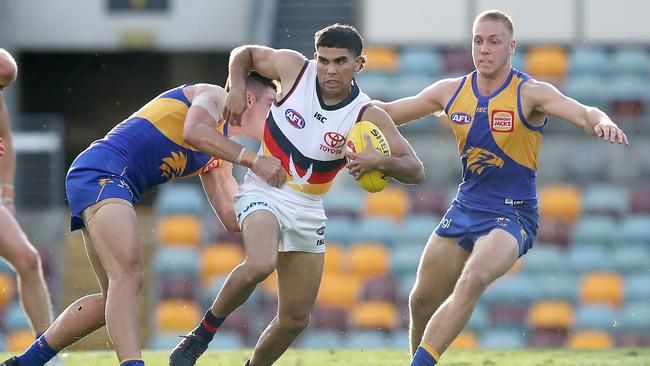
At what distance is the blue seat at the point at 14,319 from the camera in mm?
15578

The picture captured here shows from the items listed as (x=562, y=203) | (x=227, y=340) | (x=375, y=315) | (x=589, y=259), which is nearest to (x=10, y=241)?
(x=227, y=340)

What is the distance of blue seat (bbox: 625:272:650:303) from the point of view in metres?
15.4

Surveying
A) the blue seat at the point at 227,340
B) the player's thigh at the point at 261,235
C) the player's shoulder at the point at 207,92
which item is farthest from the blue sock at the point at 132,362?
the blue seat at the point at 227,340

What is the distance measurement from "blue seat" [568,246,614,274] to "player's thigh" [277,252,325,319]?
8.86 metres

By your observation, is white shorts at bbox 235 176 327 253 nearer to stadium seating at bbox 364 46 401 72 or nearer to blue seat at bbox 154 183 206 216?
blue seat at bbox 154 183 206 216

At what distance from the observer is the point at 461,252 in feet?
25.2

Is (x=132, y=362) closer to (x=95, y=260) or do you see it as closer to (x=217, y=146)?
(x=95, y=260)

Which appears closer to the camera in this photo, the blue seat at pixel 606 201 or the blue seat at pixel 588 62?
the blue seat at pixel 606 201

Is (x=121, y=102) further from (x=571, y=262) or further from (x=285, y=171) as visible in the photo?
(x=285, y=171)

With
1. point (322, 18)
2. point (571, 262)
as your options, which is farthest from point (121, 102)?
point (571, 262)

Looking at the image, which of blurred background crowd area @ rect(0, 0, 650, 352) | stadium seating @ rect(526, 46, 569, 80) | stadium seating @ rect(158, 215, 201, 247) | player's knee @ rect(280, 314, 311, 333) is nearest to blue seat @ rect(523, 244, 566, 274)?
blurred background crowd area @ rect(0, 0, 650, 352)

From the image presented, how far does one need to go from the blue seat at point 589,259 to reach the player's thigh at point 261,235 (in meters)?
9.16

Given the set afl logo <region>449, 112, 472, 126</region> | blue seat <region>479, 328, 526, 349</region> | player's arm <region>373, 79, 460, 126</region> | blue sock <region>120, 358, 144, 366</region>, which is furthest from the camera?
blue seat <region>479, 328, 526, 349</region>

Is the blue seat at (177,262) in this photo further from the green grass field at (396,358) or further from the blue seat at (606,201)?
the green grass field at (396,358)
